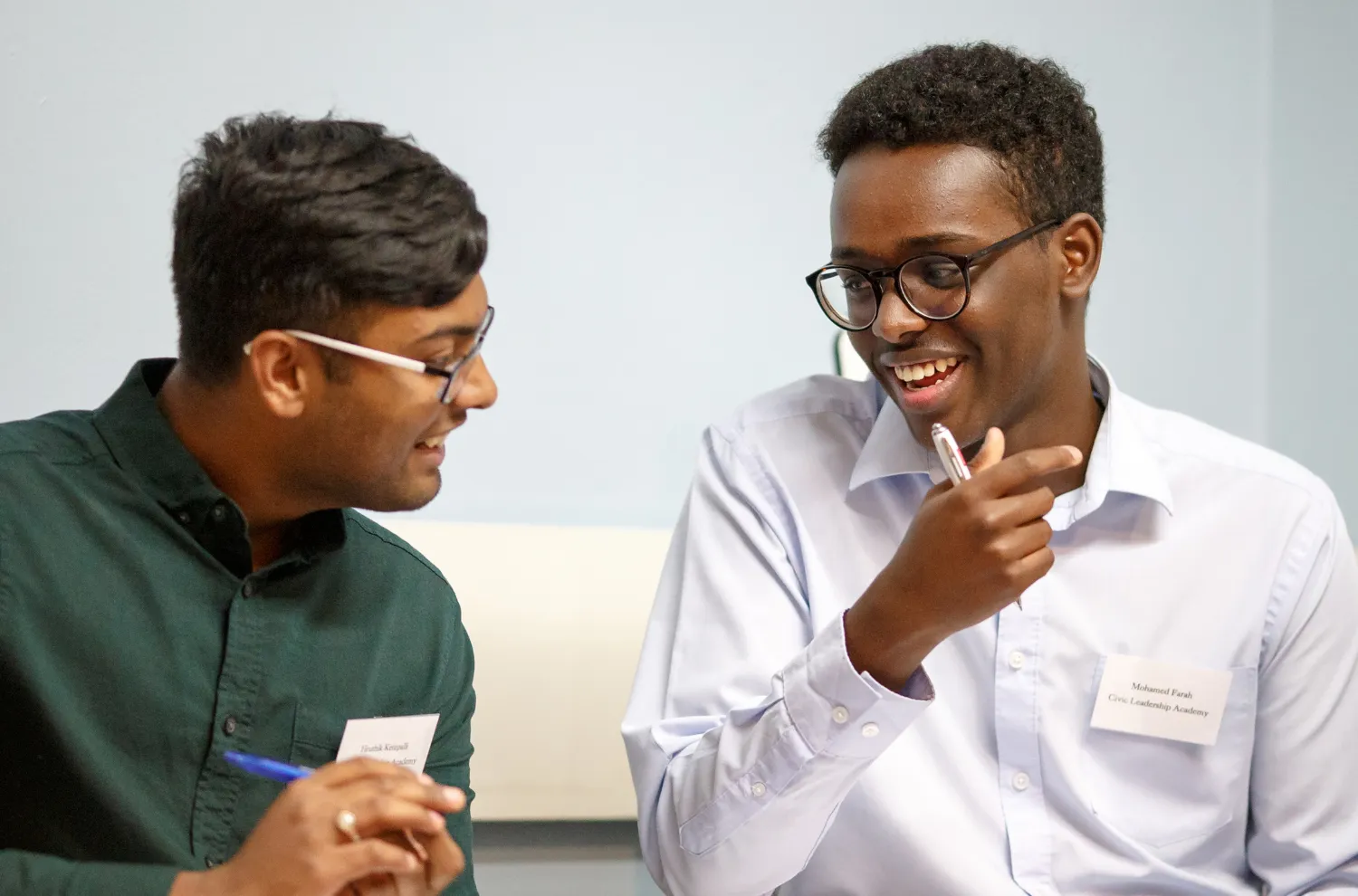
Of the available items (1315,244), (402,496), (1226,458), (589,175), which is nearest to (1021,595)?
(1226,458)

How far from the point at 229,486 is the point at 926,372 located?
2.45ft

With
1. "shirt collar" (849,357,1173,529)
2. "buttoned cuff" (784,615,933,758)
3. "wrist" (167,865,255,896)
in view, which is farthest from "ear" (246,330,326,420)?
"shirt collar" (849,357,1173,529)

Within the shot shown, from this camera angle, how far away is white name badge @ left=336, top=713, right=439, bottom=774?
1.28 meters

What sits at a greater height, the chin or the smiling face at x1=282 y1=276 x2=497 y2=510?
the smiling face at x1=282 y1=276 x2=497 y2=510

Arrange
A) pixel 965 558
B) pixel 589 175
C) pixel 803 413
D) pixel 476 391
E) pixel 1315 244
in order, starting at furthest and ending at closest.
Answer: pixel 1315 244, pixel 589 175, pixel 803 413, pixel 476 391, pixel 965 558

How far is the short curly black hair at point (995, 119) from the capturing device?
1.44m

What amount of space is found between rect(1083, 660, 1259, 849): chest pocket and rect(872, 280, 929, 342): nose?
0.44 meters

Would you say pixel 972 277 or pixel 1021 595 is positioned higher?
pixel 972 277

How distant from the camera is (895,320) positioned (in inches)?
54.9

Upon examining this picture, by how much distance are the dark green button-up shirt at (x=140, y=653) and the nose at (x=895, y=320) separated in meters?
0.65

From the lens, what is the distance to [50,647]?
3.82 feet

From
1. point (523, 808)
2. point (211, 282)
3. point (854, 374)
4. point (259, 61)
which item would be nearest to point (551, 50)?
point (259, 61)

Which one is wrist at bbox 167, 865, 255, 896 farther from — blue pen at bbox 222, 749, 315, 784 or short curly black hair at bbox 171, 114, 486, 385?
short curly black hair at bbox 171, 114, 486, 385

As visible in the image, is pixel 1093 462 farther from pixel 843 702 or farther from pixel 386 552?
pixel 386 552
